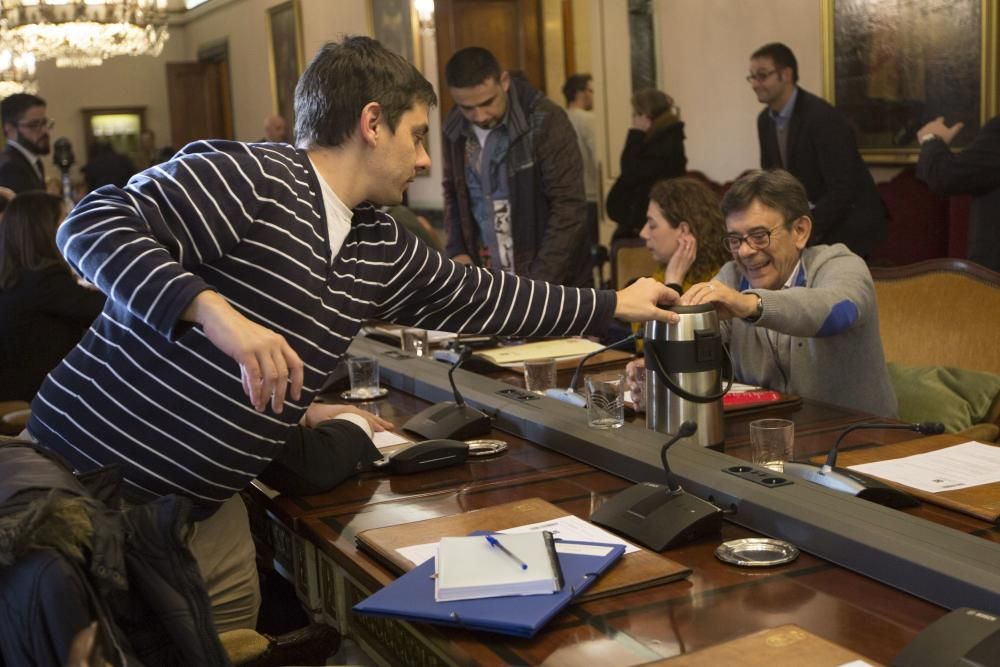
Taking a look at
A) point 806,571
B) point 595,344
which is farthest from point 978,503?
point 595,344

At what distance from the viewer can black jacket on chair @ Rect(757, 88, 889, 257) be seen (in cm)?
491

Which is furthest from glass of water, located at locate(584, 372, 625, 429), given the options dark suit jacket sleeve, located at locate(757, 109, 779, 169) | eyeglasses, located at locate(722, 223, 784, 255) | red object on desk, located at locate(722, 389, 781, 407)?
dark suit jacket sleeve, located at locate(757, 109, 779, 169)

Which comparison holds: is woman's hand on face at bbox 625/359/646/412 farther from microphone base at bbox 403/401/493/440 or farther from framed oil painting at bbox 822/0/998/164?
framed oil painting at bbox 822/0/998/164

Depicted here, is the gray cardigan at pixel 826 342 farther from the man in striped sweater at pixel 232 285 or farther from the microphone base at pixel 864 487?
the microphone base at pixel 864 487

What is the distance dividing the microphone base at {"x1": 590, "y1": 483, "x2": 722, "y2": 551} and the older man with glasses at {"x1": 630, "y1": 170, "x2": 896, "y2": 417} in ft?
2.66

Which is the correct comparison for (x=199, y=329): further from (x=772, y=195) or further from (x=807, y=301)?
(x=772, y=195)

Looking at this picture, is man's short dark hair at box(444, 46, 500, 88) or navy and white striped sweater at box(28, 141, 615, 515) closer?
navy and white striped sweater at box(28, 141, 615, 515)

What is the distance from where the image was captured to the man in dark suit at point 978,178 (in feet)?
14.2

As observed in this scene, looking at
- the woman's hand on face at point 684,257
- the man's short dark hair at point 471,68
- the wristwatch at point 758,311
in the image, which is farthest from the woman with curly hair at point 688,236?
the wristwatch at point 758,311

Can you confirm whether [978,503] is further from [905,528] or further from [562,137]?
[562,137]

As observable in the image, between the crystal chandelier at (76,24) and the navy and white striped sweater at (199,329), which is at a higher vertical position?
the crystal chandelier at (76,24)

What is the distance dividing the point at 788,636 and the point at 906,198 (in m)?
4.75

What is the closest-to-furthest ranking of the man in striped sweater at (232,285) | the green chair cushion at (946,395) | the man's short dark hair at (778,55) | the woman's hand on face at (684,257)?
the man in striped sweater at (232,285), the green chair cushion at (946,395), the woman's hand on face at (684,257), the man's short dark hair at (778,55)

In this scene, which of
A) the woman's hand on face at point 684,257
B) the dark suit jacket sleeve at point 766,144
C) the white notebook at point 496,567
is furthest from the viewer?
the dark suit jacket sleeve at point 766,144
